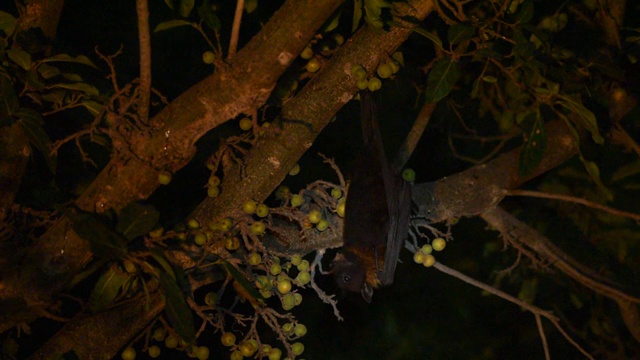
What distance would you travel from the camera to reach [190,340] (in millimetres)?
1785

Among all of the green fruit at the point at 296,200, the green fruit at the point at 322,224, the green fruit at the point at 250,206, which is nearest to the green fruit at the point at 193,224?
the green fruit at the point at 250,206

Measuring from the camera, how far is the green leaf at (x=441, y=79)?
7.07ft

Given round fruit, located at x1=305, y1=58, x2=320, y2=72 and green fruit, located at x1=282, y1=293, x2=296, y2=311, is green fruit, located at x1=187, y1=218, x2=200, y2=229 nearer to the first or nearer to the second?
green fruit, located at x1=282, y1=293, x2=296, y2=311

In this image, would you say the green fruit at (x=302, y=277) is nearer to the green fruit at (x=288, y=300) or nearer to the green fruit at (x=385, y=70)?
the green fruit at (x=288, y=300)

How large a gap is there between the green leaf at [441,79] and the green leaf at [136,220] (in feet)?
3.26

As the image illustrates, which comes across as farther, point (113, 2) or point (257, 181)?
point (113, 2)

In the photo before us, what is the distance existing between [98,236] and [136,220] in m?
0.14

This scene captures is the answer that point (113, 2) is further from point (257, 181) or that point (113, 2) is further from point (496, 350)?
point (496, 350)

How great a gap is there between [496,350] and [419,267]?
0.83m

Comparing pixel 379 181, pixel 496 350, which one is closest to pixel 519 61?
pixel 379 181

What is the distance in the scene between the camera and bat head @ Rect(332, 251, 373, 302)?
2.67 metres

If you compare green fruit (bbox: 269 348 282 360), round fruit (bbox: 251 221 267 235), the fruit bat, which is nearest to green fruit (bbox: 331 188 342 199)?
the fruit bat

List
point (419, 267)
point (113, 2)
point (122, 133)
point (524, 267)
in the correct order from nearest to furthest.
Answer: point (122, 133) → point (113, 2) → point (524, 267) → point (419, 267)

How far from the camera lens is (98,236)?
1766 mm
